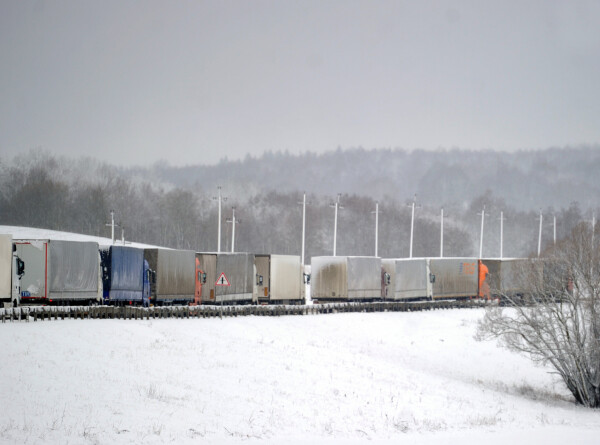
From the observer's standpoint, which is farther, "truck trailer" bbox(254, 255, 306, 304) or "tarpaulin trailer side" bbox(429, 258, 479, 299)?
"tarpaulin trailer side" bbox(429, 258, 479, 299)

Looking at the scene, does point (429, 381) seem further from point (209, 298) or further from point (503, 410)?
point (209, 298)

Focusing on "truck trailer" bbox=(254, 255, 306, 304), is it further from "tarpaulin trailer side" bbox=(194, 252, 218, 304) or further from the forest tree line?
the forest tree line

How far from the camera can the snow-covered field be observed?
17.5 meters

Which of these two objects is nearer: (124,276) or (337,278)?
(124,276)

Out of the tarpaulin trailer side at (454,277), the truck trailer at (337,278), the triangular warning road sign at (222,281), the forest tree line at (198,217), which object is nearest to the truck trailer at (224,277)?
the triangular warning road sign at (222,281)

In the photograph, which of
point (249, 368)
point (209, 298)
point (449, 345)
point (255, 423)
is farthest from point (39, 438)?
point (449, 345)

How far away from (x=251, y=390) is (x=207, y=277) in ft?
56.7

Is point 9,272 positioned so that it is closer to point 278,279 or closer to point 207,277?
point 207,277

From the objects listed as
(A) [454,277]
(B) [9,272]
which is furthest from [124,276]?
(A) [454,277]

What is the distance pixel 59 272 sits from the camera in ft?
107

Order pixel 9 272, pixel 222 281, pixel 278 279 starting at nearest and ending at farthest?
1. pixel 9 272
2. pixel 222 281
3. pixel 278 279

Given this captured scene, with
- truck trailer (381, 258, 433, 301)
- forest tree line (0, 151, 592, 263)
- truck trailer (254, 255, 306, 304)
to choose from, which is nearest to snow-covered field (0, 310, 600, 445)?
truck trailer (254, 255, 306, 304)

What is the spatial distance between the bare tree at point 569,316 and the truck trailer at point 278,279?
1560 centimetres

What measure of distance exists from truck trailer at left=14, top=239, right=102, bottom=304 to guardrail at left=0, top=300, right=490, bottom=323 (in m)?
0.69
